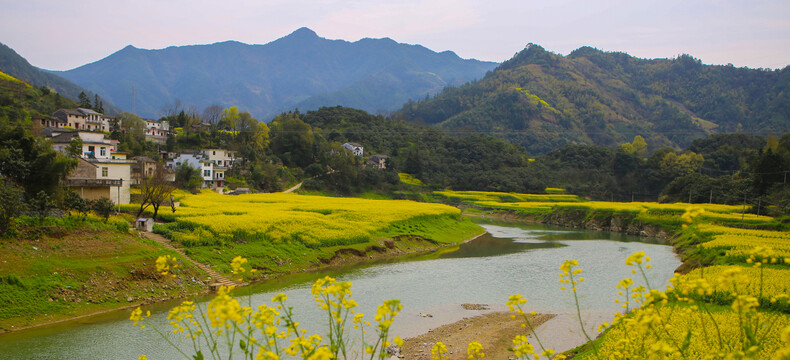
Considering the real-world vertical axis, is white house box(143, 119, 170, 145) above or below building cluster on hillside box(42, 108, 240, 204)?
above

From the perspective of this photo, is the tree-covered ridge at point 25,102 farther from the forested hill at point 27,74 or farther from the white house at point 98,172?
the forested hill at point 27,74

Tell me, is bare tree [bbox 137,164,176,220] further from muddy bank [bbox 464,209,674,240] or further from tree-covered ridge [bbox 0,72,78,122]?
muddy bank [bbox 464,209,674,240]

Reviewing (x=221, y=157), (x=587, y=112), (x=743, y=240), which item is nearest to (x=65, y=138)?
(x=221, y=157)

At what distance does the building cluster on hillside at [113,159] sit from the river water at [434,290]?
15.1 m

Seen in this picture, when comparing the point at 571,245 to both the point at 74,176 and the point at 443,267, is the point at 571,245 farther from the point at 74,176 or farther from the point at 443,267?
the point at 74,176

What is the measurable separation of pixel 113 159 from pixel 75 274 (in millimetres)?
20031

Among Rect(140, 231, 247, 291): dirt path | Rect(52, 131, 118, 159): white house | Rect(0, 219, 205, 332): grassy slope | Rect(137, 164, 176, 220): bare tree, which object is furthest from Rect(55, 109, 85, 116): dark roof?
Rect(0, 219, 205, 332): grassy slope

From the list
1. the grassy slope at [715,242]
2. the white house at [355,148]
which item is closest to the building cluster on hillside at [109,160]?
the white house at [355,148]

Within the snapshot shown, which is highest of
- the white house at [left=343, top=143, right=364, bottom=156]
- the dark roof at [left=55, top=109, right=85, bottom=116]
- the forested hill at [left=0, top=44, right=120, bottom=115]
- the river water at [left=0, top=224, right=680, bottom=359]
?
the forested hill at [left=0, top=44, right=120, bottom=115]

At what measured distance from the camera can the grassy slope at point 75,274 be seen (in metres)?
17.8

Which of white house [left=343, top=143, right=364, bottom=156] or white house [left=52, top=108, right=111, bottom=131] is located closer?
white house [left=52, top=108, right=111, bottom=131]

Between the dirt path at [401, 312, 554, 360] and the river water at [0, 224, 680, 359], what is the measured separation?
2.41ft

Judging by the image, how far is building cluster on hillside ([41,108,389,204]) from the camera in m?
31.8

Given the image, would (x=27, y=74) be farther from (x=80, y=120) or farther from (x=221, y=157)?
(x=221, y=157)
